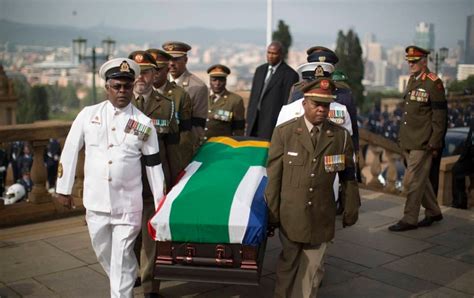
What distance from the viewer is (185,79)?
639 cm

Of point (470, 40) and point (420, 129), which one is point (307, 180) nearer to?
point (420, 129)

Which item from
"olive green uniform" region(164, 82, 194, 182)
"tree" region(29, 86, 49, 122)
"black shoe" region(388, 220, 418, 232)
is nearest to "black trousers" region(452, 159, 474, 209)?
"black shoe" region(388, 220, 418, 232)

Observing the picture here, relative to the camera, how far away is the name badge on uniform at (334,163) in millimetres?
4070

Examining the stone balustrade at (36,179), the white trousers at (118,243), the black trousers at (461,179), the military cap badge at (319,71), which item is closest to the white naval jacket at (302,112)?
the military cap badge at (319,71)

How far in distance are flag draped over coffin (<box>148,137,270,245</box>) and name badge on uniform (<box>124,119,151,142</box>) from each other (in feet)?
1.51

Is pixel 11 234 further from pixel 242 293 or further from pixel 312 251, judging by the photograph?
pixel 312 251

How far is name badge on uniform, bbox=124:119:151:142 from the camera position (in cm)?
419

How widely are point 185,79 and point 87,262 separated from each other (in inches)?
84.1

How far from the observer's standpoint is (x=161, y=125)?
4.80 metres

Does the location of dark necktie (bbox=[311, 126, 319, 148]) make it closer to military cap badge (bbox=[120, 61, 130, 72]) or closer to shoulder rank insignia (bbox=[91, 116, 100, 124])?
military cap badge (bbox=[120, 61, 130, 72])

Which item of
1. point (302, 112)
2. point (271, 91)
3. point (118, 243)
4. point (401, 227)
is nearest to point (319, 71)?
point (302, 112)

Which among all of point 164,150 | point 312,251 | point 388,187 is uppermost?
point 164,150

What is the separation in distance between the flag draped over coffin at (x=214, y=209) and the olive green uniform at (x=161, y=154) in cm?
34

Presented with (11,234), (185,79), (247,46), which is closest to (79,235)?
(11,234)
